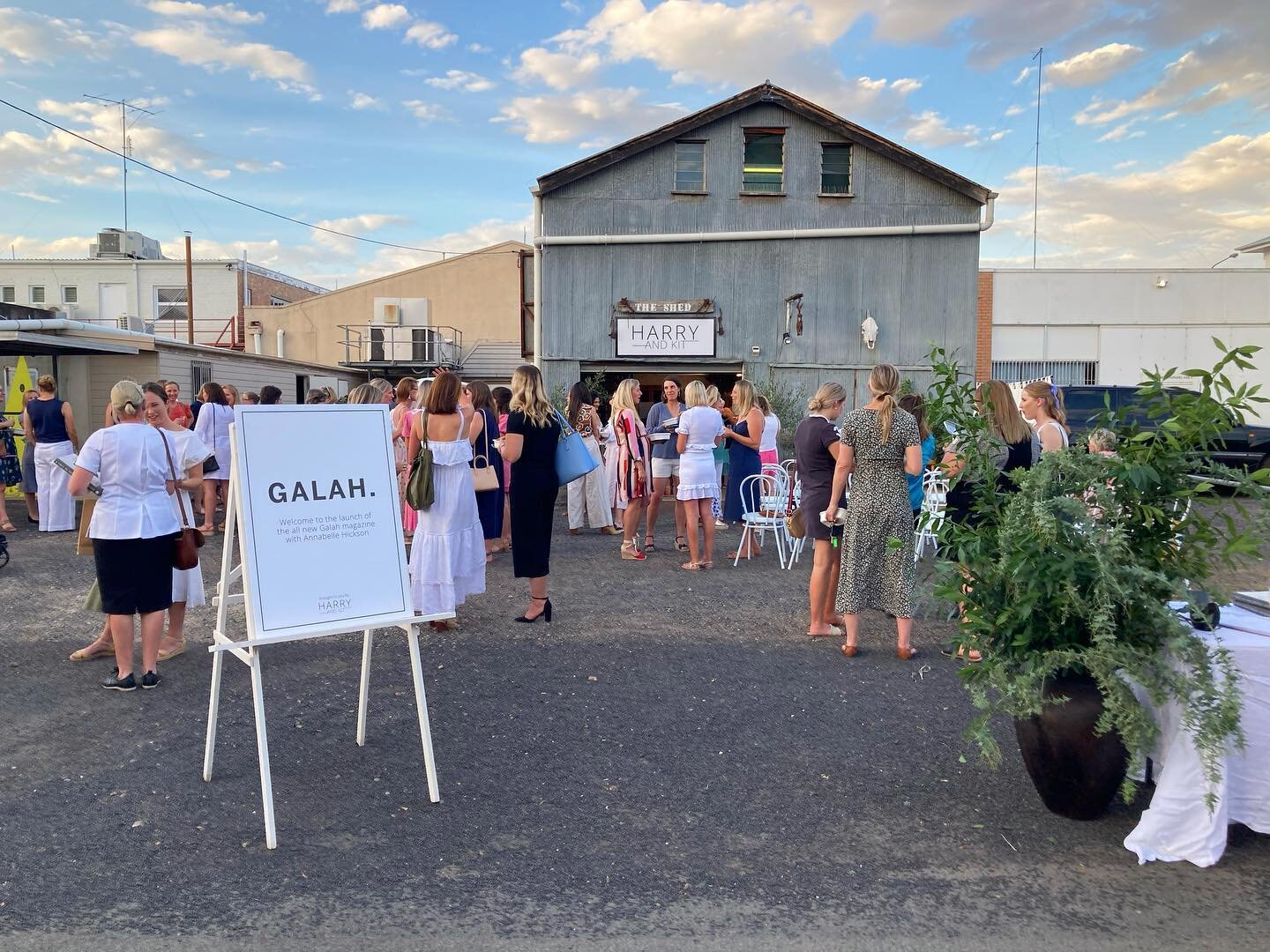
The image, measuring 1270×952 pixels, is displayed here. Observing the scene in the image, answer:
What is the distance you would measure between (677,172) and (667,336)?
3.39 m

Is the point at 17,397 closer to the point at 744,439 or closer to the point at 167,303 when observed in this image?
the point at 744,439

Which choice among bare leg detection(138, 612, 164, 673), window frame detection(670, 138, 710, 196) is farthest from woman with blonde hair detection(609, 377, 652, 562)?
window frame detection(670, 138, 710, 196)

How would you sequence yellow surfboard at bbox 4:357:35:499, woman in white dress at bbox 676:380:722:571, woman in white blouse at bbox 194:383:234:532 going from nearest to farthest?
woman in white dress at bbox 676:380:722:571 → woman in white blouse at bbox 194:383:234:532 → yellow surfboard at bbox 4:357:35:499

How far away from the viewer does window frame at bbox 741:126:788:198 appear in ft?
62.7

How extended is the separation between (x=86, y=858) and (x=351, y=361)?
29291mm

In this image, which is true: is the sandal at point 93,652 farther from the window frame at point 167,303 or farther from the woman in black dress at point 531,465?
the window frame at point 167,303

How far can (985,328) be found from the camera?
25.2m

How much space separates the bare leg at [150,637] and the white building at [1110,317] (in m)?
23.4

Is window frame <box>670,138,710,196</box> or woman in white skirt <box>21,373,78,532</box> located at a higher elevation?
window frame <box>670,138,710,196</box>

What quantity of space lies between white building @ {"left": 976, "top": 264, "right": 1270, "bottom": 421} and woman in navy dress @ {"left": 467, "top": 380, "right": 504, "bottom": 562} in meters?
19.1

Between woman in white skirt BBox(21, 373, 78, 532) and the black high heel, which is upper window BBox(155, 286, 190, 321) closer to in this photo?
woman in white skirt BBox(21, 373, 78, 532)

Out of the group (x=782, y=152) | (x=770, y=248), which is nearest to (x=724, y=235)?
(x=770, y=248)

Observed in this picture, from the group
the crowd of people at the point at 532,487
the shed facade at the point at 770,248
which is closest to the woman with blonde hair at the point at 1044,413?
the crowd of people at the point at 532,487

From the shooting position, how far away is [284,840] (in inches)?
138
